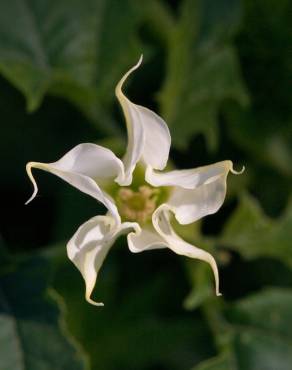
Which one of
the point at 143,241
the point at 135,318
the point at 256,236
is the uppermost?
the point at 143,241

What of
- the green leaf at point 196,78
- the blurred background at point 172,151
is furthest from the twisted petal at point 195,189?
the green leaf at point 196,78

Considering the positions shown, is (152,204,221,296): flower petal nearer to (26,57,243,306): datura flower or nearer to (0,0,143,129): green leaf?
(26,57,243,306): datura flower

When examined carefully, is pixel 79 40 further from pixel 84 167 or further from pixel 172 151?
pixel 84 167

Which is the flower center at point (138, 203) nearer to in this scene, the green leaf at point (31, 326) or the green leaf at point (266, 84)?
the green leaf at point (31, 326)

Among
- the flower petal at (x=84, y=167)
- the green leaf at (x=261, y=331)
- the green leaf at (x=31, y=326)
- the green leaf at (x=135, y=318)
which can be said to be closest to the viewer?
the flower petal at (x=84, y=167)

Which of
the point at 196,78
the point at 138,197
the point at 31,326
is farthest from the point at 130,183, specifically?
the point at 196,78

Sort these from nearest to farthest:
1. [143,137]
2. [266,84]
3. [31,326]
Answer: [143,137] → [31,326] → [266,84]

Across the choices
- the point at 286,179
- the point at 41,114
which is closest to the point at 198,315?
the point at 286,179

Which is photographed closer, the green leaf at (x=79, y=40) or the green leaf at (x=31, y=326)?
the green leaf at (x=31, y=326)
